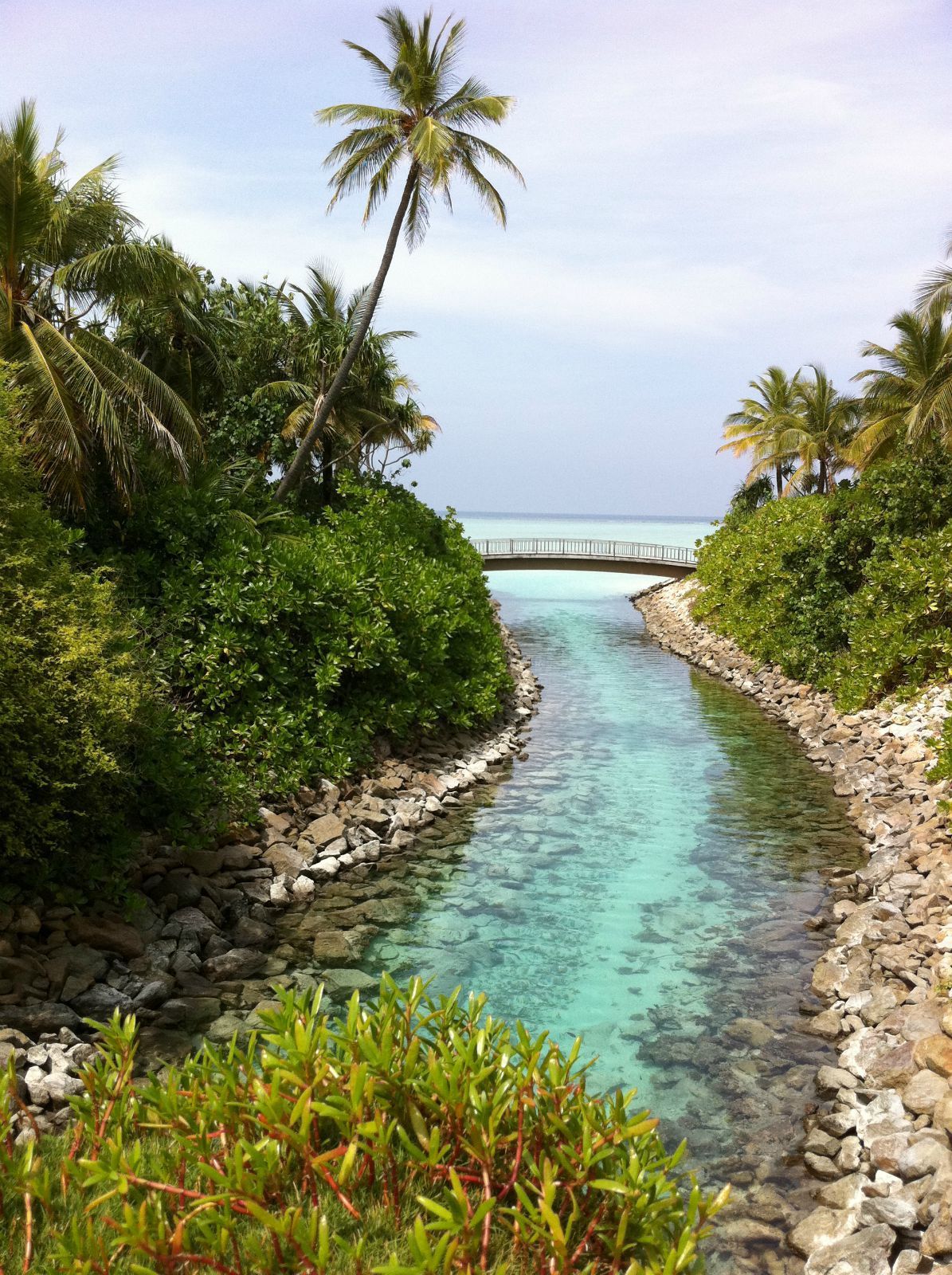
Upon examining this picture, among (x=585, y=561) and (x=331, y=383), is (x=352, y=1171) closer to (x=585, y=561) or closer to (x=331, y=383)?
(x=331, y=383)

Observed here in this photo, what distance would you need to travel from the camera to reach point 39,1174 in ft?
12.5

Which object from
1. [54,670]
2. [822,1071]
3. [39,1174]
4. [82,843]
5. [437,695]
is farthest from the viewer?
[437,695]

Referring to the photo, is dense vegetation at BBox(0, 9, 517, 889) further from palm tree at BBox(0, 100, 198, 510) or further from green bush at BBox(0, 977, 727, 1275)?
green bush at BBox(0, 977, 727, 1275)

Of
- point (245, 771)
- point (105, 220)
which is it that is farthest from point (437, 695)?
point (105, 220)

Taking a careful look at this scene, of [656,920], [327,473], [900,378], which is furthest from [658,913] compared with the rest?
[900,378]

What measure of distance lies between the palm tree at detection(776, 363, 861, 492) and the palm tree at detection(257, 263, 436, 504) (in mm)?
20397

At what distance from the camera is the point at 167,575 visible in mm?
12570

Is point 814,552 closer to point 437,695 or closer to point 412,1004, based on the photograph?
point 437,695

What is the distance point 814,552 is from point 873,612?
14.9ft

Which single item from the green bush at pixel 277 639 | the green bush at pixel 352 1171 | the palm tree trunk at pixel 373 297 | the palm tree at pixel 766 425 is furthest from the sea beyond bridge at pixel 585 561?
the green bush at pixel 352 1171

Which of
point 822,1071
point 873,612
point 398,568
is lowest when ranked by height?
point 822,1071

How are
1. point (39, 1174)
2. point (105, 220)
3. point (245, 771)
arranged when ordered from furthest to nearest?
point (105, 220)
point (245, 771)
point (39, 1174)

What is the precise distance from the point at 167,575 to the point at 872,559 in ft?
48.0

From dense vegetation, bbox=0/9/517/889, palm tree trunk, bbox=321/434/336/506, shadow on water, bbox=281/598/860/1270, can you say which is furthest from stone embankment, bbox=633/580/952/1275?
palm tree trunk, bbox=321/434/336/506
